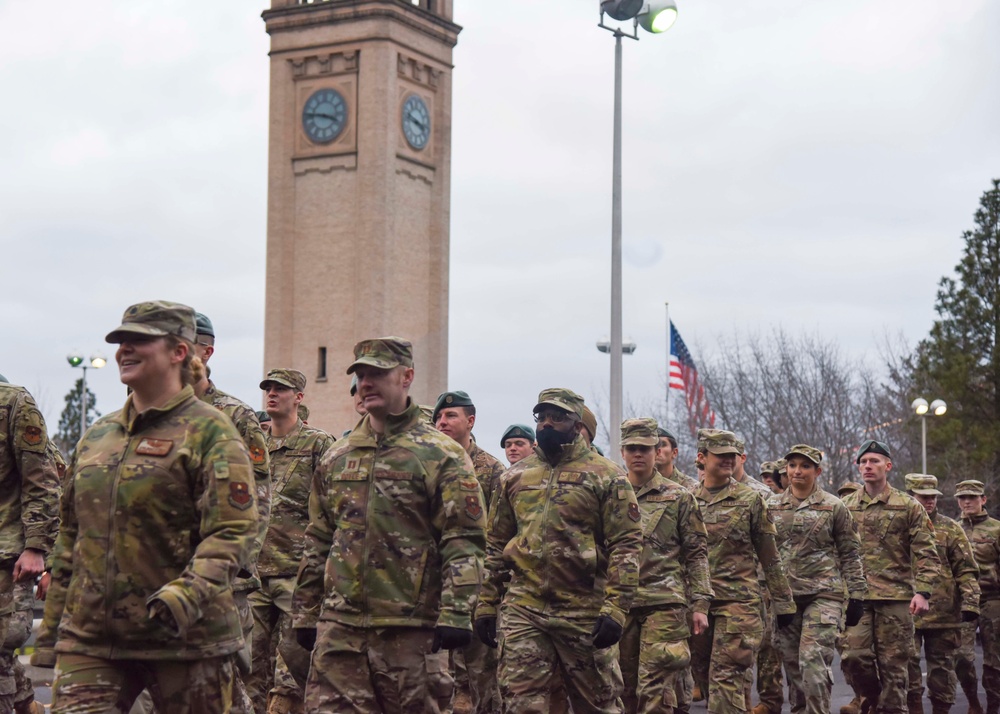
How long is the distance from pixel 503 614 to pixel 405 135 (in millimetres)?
49299

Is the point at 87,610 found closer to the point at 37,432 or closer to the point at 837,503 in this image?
the point at 37,432

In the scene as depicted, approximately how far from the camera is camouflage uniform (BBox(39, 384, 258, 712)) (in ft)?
22.8

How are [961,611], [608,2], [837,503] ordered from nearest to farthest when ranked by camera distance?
[837,503], [961,611], [608,2]

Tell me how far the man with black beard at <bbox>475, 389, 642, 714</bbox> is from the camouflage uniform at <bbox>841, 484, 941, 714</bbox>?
5.84 meters

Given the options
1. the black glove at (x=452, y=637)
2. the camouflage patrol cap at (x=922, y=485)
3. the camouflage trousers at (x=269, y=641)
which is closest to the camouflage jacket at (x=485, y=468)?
the camouflage trousers at (x=269, y=641)

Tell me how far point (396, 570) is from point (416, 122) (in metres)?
51.5

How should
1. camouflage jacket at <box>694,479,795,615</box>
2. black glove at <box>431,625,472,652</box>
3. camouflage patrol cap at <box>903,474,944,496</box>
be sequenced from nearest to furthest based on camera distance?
black glove at <box>431,625,472,652</box>, camouflage jacket at <box>694,479,795,615</box>, camouflage patrol cap at <box>903,474,944,496</box>

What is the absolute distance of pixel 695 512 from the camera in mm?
12609

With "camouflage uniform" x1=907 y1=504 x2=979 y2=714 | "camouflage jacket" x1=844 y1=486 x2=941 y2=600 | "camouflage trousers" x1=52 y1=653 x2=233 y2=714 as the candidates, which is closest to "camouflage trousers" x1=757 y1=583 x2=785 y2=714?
"camouflage jacket" x1=844 y1=486 x2=941 y2=600

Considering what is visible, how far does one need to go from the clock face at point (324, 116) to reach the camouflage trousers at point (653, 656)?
47296 mm

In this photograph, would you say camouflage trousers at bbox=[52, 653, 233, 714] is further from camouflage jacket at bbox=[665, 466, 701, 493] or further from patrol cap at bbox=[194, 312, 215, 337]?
camouflage jacket at bbox=[665, 466, 701, 493]

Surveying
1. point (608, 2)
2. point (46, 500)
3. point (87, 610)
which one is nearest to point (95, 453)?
point (87, 610)

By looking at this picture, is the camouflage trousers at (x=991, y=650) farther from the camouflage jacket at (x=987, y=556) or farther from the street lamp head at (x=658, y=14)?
the street lamp head at (x=658, y=14)

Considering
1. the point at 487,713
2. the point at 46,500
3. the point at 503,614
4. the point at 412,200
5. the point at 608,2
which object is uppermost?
the point at 412,200
